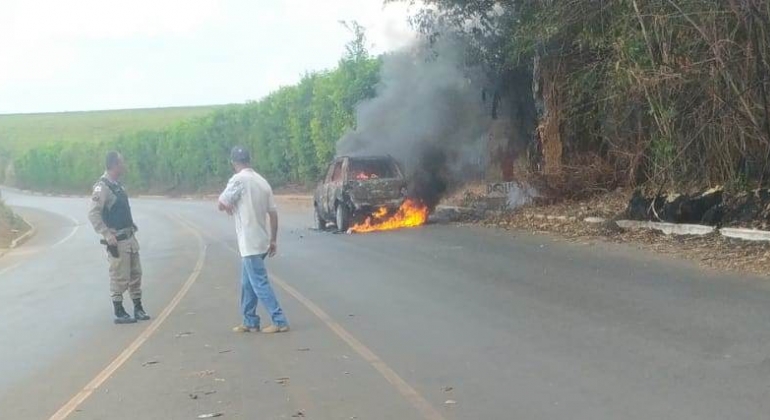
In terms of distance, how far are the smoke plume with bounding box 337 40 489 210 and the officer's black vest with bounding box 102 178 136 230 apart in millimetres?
13904

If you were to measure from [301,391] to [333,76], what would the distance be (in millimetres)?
34012

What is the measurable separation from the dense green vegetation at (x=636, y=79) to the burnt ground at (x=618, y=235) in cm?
87

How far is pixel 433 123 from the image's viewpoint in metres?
24.8

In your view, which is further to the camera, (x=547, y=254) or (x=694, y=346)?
(x=547, y=254)

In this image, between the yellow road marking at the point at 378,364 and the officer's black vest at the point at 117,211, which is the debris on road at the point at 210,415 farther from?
the officer's black vest at the point at 117,211

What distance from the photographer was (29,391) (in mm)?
6867

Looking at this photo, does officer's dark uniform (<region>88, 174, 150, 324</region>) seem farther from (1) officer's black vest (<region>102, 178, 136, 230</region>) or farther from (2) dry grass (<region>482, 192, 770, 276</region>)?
(2) dry grass (<region>482, 192, 770, 276</region>)

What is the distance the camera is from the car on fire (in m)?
20.8

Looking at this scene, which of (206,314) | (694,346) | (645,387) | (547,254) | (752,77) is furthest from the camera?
(547,254)

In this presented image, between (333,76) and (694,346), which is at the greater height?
(333,76)

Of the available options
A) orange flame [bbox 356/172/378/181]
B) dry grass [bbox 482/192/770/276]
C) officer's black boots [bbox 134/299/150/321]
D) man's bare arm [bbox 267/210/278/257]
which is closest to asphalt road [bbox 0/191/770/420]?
officer's black boots [bbox 134/299/150/321]

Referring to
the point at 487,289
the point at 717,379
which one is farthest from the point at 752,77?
the point at 717,379

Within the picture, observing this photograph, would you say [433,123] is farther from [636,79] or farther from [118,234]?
[118,234]

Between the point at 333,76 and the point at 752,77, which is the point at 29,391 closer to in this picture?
the point at 752,77
